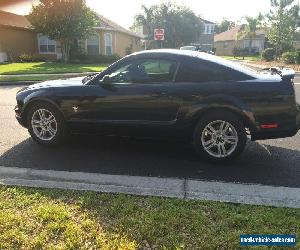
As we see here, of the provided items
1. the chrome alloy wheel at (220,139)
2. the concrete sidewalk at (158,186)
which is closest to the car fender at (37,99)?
the concrete sidewalk at (158,186)

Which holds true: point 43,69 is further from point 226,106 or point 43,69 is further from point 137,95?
point 226,106

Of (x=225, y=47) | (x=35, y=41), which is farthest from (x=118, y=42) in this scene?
(x=225, y=47)

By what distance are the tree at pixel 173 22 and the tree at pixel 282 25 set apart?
19637 mm

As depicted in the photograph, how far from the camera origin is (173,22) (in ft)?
196

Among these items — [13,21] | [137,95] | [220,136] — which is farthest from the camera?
[13,21]

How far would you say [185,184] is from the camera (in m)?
4.76

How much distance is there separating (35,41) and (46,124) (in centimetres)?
3328

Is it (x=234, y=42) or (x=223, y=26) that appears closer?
(x=234, y=42)

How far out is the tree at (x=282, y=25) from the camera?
3990cm

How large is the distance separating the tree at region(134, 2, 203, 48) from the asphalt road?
54.4 m

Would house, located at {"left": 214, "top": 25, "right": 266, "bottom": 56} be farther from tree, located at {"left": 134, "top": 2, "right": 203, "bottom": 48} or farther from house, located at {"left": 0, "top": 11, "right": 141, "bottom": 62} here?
house, located at {"left": 0, "top": 11, "right": 141, "bottom": 62}

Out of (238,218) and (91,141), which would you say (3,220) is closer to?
(238,218)

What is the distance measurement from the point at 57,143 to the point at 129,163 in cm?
139

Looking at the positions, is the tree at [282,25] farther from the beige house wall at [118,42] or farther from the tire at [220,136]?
the tire at [220,136]
